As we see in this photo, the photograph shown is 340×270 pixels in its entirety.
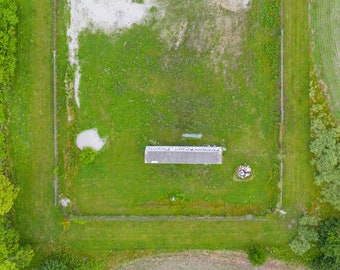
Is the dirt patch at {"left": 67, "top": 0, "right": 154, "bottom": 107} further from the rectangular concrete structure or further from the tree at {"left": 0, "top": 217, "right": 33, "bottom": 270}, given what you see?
the tree at {"left": 0, "top": 217, "right": 33, "bottom": 270}

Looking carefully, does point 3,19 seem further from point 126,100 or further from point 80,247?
point 80,247

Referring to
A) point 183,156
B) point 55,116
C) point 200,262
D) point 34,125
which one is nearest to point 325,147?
point 183,156

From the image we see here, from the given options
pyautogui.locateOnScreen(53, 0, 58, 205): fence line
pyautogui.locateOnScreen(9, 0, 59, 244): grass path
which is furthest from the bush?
pyautogui.locateOnScreen(53, 0, 58, 205): fence line

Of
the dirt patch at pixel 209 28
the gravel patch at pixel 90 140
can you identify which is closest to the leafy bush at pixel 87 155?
the gravel patch at pixel 90 140

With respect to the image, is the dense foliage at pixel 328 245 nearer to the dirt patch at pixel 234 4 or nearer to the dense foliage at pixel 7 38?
the dirt patch at pixel 234 4

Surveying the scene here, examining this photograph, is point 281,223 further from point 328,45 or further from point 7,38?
point 7,38

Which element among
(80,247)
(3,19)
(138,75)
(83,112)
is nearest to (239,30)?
(138,75)
